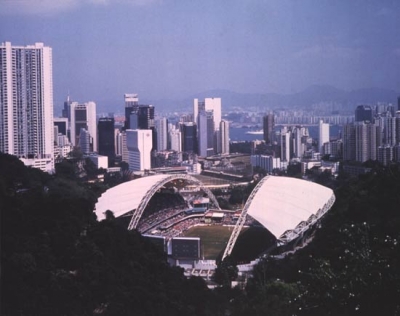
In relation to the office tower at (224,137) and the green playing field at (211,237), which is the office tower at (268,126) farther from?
the green playing field at (211,237)

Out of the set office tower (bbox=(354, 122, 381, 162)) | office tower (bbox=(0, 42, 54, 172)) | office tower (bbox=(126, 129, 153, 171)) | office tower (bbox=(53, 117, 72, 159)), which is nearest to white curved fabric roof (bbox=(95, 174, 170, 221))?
office tower (bbox=(0, 42, 54, 172))

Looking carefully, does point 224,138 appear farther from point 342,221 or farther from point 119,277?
point 119,277

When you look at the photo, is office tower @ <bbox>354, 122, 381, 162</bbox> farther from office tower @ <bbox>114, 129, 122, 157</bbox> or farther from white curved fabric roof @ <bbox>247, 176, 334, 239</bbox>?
office tower @ <bbox>114, 129, 122, 157</bbox>

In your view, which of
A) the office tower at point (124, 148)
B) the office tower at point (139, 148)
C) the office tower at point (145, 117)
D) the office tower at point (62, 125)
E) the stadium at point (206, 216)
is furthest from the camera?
the office tower at point (124, 148)

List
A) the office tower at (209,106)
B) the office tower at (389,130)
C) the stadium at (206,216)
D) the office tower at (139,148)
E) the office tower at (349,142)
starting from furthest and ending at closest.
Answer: the office tower at (139,148) → the office tower at (209,106) → the office tower at (349,142) → the office tower at (389,130) → the stadium at (206,216)

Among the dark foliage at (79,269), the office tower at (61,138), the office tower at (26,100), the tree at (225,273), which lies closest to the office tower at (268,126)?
the office tower at (61,138)
